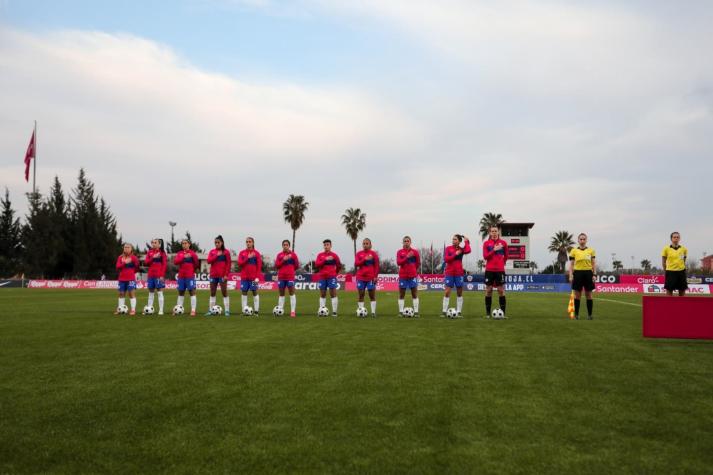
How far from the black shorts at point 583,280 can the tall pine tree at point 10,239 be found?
6994 cm

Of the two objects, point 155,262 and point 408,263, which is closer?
point 408,263

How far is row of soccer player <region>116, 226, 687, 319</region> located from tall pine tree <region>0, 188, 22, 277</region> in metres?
60.8

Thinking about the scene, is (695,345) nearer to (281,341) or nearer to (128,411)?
(281,341)

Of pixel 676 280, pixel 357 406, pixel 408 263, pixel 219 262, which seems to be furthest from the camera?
pixel 219 262

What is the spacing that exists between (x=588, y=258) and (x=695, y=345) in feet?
16.5

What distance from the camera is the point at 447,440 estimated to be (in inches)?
154

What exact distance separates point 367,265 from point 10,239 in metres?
69.6

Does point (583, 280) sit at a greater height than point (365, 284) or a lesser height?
greater

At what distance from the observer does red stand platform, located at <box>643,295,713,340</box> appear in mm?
9344

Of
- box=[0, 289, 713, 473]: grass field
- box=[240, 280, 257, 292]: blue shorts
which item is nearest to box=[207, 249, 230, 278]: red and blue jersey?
box=[240, 280, 257, 292]: blue shorts

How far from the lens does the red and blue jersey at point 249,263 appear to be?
15.5 meters

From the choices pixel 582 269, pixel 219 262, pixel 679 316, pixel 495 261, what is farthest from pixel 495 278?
pixel 219 262

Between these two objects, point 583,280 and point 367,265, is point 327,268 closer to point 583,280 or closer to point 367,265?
point 367,265

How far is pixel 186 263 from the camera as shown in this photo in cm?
1581
